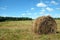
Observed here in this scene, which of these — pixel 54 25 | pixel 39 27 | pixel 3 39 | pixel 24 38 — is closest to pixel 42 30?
pixel 39 27

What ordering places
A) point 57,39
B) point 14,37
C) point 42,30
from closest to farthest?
point 57,39 → point 14,37 → point 42,30

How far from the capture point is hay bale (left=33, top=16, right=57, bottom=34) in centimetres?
1369

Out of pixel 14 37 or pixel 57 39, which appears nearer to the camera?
pixel 57 39

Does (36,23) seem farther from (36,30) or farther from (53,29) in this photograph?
(53,29)

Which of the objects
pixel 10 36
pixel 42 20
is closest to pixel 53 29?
pixel 42 20

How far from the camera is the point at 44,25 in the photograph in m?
13.9

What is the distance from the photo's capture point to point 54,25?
14070 millimetres

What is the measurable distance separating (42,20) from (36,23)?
0.63 meters

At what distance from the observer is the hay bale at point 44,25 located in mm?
13688

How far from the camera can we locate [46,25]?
1397 cm

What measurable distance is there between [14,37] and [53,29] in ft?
13.1

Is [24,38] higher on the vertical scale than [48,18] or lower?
lower

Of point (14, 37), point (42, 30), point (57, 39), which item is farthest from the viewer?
point (42, 30)

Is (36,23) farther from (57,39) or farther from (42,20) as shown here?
(57,39)
